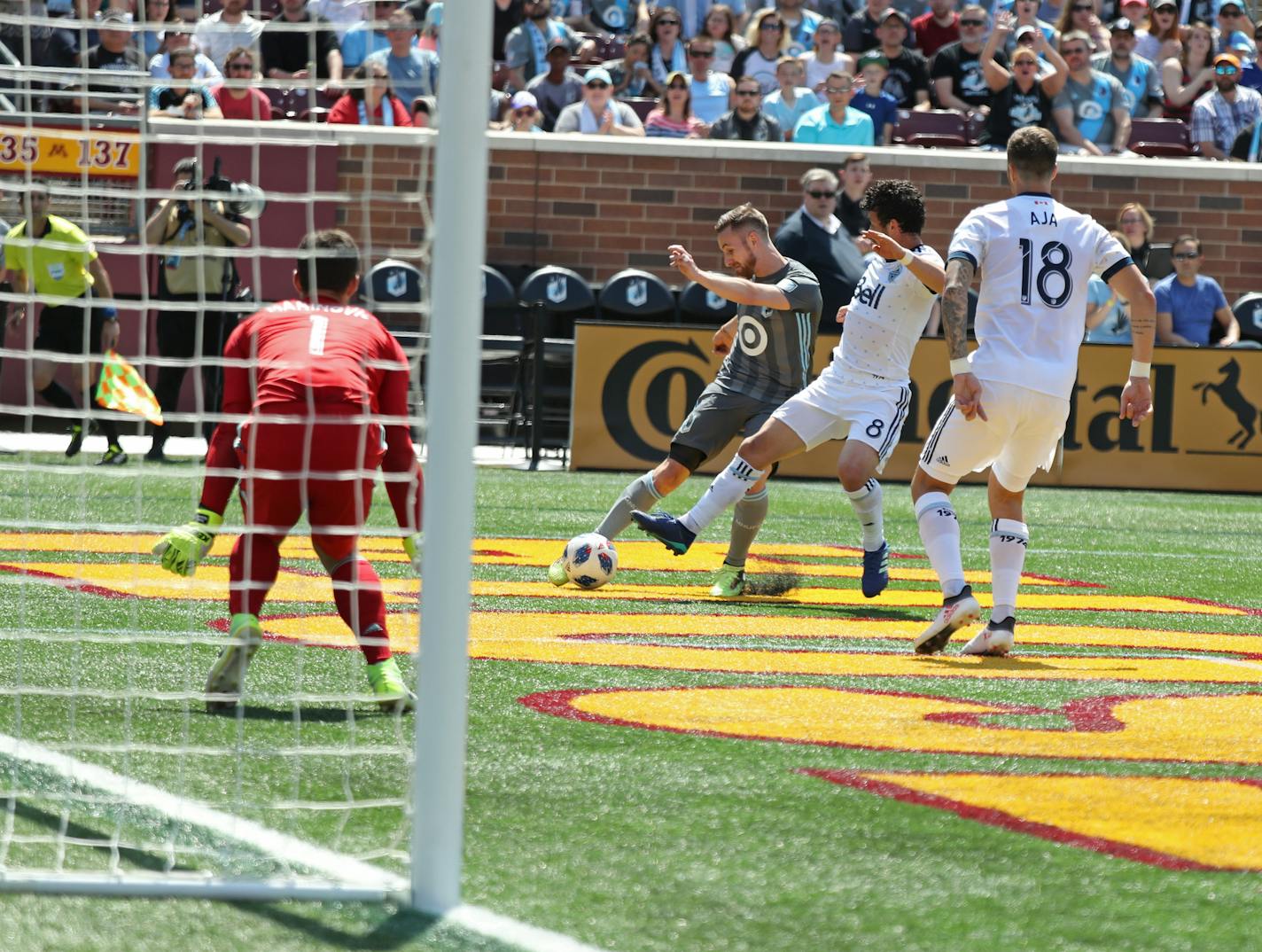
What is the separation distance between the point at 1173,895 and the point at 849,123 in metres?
16.3

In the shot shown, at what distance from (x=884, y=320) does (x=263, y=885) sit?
5673mm

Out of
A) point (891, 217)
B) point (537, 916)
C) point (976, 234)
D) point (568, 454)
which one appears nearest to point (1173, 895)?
point (537, 916)

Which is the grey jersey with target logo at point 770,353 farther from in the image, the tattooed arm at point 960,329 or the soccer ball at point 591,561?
the tattooed arm at point 960,329

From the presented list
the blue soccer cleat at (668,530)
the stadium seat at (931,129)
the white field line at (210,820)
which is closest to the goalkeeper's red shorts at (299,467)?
the white field line at (210,820)

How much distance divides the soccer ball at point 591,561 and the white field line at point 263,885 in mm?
4330

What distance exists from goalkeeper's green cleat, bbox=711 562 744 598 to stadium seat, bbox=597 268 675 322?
931cm

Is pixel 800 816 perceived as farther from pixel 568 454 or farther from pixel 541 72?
pixel 541 72

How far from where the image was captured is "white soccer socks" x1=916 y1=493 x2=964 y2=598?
7.25 metres

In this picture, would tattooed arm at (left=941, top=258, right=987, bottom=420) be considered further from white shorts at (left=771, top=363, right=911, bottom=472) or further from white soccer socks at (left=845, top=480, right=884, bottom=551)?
white soccer socks at (left=845, top=480, right=884, bottom=551)

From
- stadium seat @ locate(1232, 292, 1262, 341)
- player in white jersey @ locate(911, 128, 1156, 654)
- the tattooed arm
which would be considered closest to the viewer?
the tattooed arm

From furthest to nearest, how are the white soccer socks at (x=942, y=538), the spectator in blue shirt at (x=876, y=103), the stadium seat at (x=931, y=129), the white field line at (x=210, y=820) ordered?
the stadium seat at (x=931, y=129), the spectator in blue shirt at (x=876, y=103), the white soccer socks at (x=942, y=538), the white field line at (x=210, y=820)

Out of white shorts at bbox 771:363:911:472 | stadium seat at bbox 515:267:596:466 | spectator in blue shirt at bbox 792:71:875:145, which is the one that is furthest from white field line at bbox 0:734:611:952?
spectator in blue shirt at bbox 792:71:875:145

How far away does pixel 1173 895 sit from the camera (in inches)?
151

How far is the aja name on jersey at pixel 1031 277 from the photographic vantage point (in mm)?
7172
